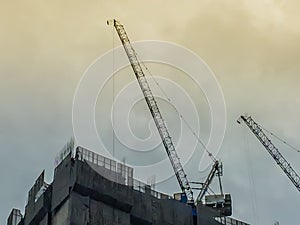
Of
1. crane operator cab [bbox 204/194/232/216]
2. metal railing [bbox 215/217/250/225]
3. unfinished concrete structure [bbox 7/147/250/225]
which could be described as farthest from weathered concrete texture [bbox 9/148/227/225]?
crane operator cab [bbox 204/194/232/216]

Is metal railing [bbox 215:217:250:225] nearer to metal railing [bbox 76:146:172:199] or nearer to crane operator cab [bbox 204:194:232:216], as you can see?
crane operator cab [bbox 204:194:232:216]

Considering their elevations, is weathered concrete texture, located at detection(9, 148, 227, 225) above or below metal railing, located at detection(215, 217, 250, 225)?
below

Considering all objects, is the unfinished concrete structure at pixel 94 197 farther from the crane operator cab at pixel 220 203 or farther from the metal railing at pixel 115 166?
the crane operator cab at pixel 220 203

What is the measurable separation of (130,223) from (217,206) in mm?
38783

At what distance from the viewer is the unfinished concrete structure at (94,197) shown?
12062cm

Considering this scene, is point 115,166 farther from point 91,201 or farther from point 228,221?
point 228,221

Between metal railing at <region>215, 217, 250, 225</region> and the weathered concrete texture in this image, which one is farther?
metal railing at <region>215, 217, 250, 225</region>

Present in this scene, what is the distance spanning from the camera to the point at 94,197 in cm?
12281

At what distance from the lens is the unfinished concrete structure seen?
12062 centimetres

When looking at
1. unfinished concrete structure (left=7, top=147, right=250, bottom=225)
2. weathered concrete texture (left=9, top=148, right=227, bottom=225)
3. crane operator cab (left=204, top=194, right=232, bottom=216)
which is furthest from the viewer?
crane operator cab (left=204, top=194, right=232, bottom=216)

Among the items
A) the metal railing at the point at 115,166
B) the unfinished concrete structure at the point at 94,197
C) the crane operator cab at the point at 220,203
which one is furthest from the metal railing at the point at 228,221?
the metal railing at the point at 115,166

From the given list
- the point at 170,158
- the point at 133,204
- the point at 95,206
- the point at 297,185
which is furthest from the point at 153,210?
the point at 297,185

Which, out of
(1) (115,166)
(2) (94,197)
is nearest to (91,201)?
(2) (94,197)

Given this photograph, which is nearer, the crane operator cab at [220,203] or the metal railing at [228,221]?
the metal railing at [228,221]
